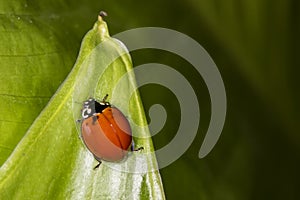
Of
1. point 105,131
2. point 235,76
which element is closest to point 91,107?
point 105,131

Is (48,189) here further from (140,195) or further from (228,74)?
(228,74)

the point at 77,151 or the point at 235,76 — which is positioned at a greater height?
the point at 235,76

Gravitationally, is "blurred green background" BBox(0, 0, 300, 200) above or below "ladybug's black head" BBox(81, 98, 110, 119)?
above

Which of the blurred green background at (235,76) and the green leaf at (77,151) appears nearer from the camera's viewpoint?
the green leaf at (77,151)

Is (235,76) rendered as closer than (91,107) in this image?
No

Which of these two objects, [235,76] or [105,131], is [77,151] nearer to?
[105,131]
